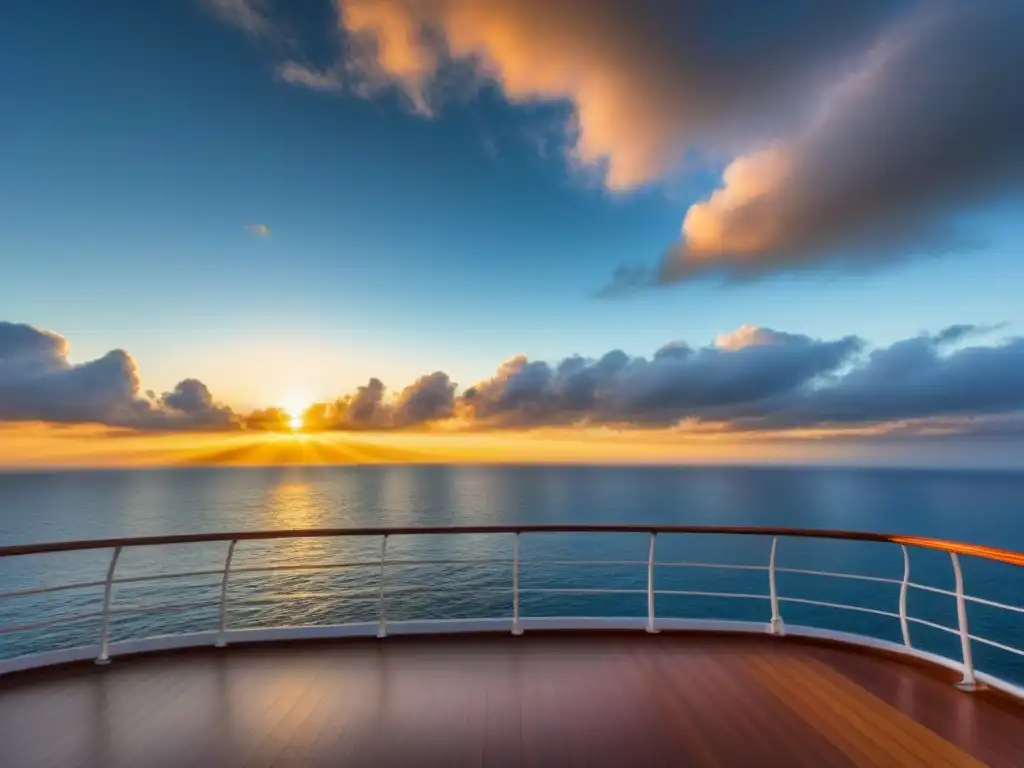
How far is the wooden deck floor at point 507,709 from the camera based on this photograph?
2.28 metres

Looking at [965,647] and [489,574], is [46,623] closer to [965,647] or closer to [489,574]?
[965,647]

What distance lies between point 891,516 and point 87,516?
94036 millimetres

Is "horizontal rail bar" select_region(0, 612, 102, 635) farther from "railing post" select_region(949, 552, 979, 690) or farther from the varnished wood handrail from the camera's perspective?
"railing post" select_region(949, 552, 979, 690)

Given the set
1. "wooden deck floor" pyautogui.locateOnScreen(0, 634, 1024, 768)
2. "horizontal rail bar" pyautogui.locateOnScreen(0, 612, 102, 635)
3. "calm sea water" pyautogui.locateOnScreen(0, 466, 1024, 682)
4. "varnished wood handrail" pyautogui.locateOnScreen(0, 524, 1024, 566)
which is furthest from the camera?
"calm sea water" pyautogui.locateOnScreen(0, 466, 1024, 682)

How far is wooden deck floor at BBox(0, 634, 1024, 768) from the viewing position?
7.47ft

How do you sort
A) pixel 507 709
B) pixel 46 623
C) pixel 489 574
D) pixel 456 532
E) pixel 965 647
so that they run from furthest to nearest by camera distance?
pixel 489 574
pixel 456 532
pixel 965 647
pixel 507 709
pixel 46 623

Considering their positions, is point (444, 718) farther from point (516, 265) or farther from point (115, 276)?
point (115, 276)

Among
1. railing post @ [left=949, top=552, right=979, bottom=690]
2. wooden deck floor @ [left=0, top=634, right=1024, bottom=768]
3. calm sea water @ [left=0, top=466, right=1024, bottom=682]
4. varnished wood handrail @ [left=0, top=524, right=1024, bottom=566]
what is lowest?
calm sea water @ [left=0, top=466, right=1024, bottom=682]

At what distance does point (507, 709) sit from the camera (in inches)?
106

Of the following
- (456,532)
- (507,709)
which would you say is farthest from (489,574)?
(507,709)

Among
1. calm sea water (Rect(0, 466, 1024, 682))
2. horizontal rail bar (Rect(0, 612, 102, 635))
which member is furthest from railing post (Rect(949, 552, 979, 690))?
horizontal rail bar (Rect(0, 612, 102, 635))

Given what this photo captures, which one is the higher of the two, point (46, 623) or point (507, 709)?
point (46, 623)

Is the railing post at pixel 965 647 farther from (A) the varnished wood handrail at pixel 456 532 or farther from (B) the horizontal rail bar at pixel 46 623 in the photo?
(B) the horizontal rail bar at pixel 46 623

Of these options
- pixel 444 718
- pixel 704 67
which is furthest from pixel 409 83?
pixel 444 718
